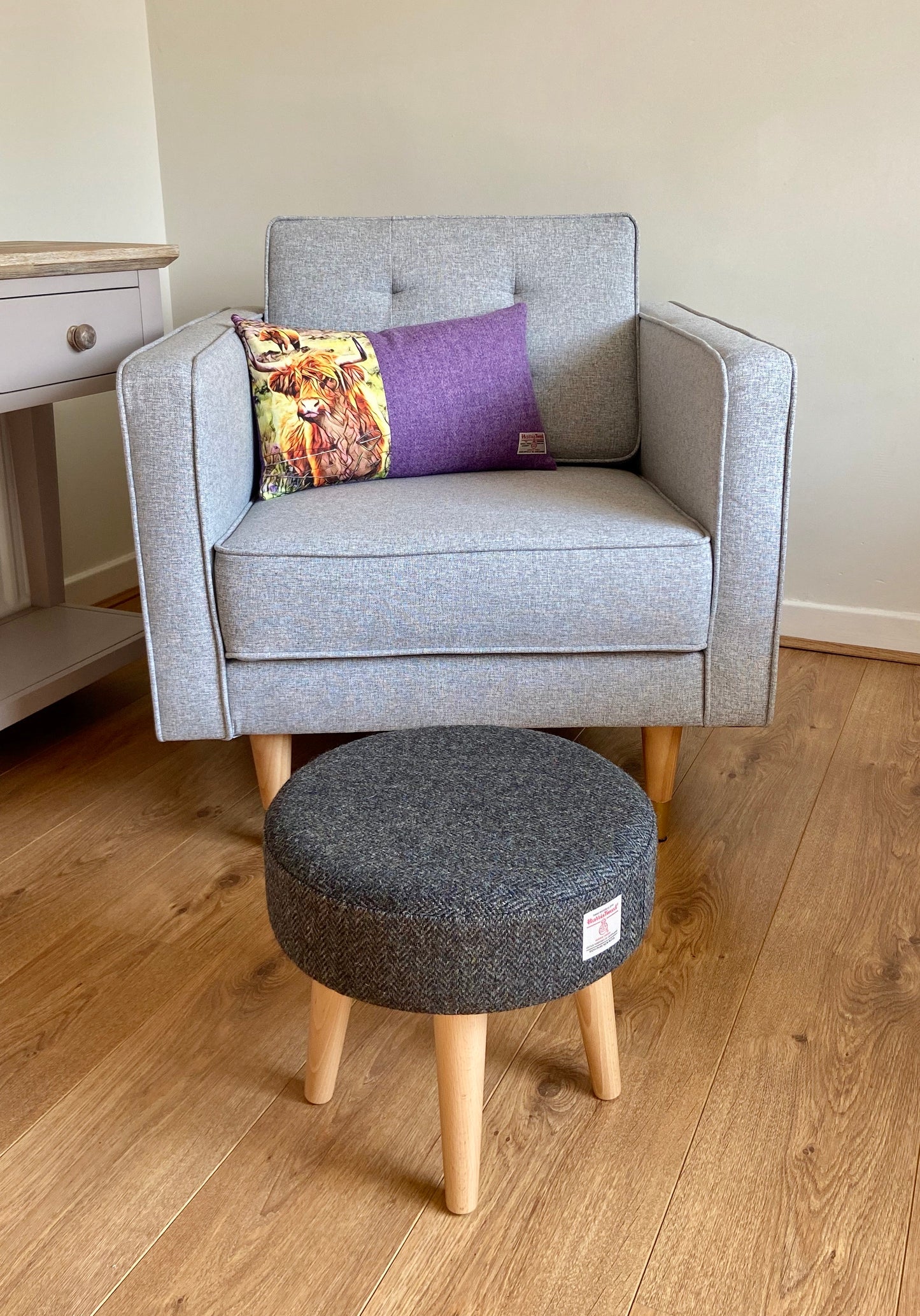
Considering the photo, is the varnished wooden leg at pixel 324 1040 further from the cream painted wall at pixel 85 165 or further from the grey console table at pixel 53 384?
the cream painted wall at pixel 85 165

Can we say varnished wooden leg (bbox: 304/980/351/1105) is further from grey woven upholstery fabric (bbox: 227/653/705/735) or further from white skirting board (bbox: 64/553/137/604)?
white skirting board (bbox: 64/553/137/604)

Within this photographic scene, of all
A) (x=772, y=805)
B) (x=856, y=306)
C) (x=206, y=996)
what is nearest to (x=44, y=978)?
(x=206, y=996)

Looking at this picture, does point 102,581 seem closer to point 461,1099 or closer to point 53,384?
point 53,384

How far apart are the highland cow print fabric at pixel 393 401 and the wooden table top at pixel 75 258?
0.69ft

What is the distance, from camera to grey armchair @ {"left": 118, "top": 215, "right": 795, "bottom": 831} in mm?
1435

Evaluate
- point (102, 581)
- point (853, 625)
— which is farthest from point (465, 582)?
point (102, 581)

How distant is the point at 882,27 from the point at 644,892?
1.75 metres

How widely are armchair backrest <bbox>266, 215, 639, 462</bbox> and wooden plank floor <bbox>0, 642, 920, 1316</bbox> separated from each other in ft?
2.30

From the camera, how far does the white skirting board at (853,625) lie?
7.48 feet

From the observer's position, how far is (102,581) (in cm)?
259

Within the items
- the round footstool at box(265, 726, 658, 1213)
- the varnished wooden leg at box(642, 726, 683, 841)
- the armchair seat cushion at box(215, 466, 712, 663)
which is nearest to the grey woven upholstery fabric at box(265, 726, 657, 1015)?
the round footstool at box(265, 726, 658, 1213)

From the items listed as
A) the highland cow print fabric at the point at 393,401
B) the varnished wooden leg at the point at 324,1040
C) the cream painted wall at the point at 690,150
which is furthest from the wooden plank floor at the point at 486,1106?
the cream painted wall at the point at 690,150

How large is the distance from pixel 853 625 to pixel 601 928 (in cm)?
157

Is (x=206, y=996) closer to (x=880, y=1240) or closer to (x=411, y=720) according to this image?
(x=411, y=720)
